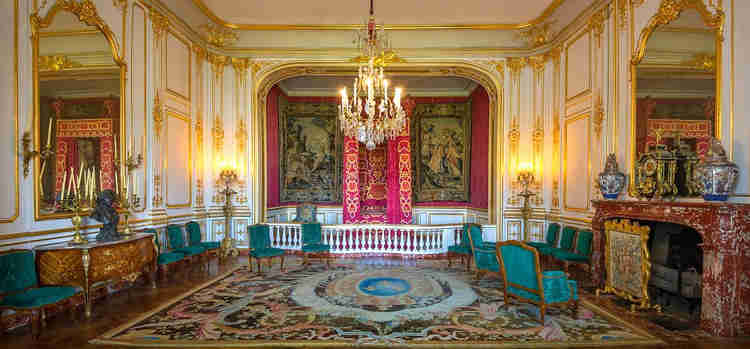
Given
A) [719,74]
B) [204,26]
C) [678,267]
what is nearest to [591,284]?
[678,267]

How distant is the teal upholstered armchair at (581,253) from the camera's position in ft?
19.4

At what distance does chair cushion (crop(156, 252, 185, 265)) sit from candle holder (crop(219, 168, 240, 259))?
73.6 inches

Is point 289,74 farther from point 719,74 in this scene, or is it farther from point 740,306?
point 740,306

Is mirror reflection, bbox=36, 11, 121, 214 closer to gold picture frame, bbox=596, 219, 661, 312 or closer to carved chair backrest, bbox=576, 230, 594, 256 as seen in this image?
gold picture frame, bbox=596, 219, 661, 312

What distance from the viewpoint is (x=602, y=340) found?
364 centimetres

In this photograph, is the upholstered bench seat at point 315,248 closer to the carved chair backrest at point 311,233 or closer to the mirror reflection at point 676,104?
the carved chair backrest at point 311,233

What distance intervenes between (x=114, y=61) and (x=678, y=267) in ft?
26.7

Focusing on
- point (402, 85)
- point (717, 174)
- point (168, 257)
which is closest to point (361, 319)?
point (168, 257)

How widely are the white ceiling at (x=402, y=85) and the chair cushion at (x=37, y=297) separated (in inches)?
315

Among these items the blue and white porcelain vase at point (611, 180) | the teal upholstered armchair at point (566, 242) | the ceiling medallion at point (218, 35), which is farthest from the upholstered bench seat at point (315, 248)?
the ceiling medallion at point (218, 35)

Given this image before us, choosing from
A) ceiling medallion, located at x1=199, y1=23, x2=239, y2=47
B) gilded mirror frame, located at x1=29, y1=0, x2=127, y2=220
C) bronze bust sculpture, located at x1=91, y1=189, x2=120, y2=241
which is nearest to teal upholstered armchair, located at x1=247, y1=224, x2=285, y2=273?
bronze bust sculpture, located at x1=91, y1=189, x2=120, y2=241

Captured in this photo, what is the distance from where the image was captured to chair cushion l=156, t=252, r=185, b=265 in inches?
221

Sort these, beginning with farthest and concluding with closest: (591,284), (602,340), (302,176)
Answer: (302,176) → (591,284) → (602,340)

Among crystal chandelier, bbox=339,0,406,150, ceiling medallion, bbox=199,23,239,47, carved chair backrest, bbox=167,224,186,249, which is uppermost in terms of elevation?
ceiling medallion, bbox=199,23,239,47
